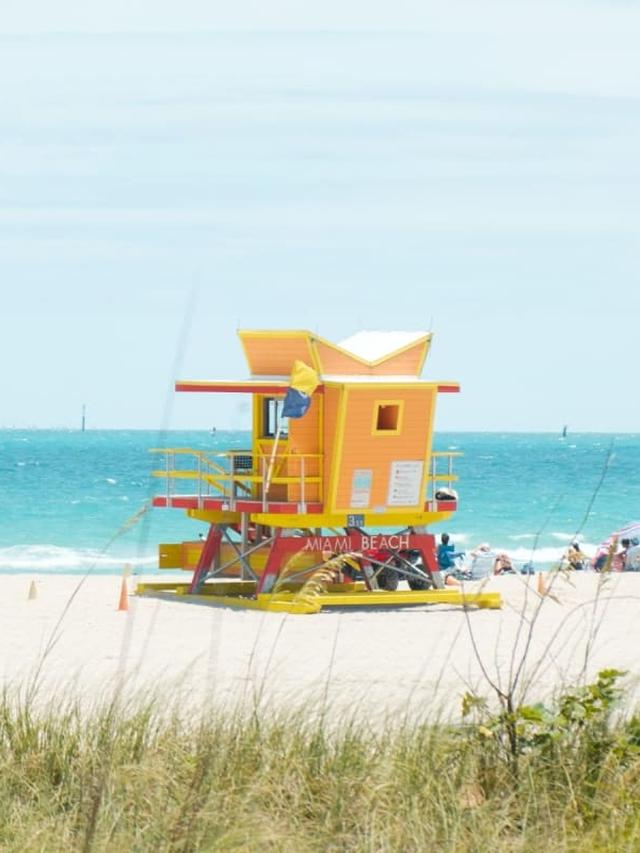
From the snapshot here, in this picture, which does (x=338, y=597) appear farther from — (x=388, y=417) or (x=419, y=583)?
(x=388, y=417)

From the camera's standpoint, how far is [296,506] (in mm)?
17625

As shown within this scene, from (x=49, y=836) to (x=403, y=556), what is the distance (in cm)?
1377

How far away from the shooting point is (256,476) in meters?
17.9

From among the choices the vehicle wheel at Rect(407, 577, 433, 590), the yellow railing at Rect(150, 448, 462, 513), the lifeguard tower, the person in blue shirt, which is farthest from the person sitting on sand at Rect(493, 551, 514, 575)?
the yellow railing at Rect(150, 448, 462, 513)

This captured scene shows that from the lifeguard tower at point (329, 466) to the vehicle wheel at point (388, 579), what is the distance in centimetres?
39

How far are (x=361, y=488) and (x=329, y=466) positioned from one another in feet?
1.52

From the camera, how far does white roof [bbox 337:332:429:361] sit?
18.4 meters

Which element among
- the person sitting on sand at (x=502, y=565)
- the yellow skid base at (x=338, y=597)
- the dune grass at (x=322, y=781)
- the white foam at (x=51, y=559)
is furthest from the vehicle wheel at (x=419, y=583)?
the white foam at (x=51, y=559)

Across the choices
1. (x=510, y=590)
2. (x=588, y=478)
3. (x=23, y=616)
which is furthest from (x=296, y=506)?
(x=588, y=478)

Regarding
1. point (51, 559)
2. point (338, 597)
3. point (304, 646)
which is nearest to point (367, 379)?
→ point (338, 597)

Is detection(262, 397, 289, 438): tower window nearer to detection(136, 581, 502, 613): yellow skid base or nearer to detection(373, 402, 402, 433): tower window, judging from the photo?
detection(373, 402, 402, 433): tower window

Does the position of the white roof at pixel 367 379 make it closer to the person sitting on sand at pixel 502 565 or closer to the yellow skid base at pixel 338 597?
the yellow skid base at pixel 338 597

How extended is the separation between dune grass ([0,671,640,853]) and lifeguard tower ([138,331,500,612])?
33.6 feet

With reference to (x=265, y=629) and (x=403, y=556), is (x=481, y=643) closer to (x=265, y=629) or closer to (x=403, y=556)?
(x=265, y=629)
